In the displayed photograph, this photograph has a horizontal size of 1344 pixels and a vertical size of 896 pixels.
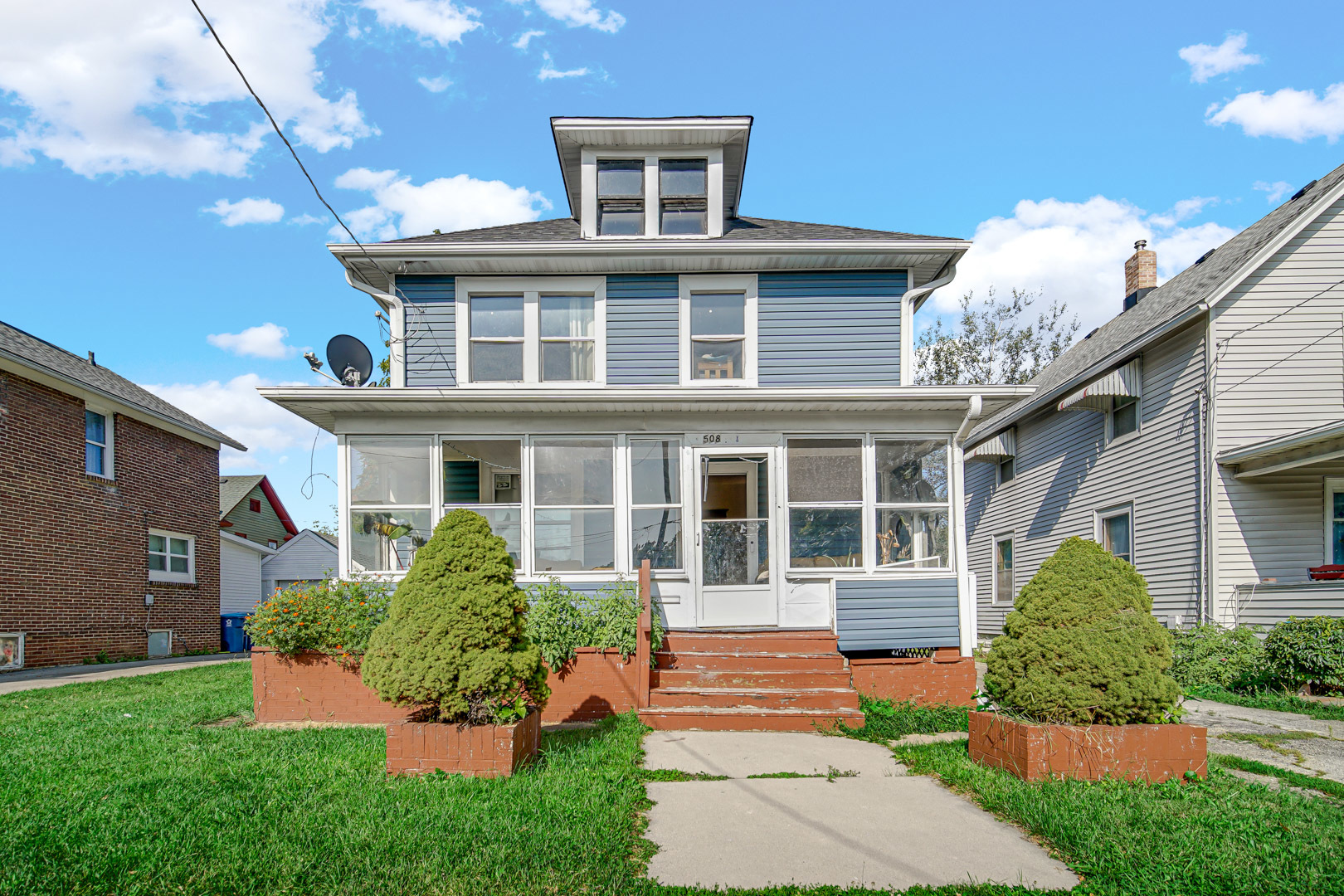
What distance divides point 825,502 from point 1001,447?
979 centimetres

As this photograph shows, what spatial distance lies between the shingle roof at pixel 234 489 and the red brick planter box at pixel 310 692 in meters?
21.9

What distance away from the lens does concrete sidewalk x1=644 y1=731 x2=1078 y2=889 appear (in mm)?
3703

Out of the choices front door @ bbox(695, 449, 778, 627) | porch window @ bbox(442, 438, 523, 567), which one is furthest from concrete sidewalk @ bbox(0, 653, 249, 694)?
front door @ bbox(695, 449, 778, 627)

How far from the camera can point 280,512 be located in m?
31.4

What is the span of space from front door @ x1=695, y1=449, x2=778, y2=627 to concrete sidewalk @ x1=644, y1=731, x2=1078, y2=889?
10.6 ft

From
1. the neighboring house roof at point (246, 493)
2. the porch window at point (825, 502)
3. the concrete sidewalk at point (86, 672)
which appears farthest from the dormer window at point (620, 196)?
the neighboring house roof at point (246, 493)

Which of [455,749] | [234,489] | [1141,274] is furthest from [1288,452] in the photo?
[234,489]

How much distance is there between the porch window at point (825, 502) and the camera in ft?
30.8

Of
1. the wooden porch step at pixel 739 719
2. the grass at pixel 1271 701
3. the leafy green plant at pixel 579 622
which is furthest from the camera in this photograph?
the grass at pixel 1271 701

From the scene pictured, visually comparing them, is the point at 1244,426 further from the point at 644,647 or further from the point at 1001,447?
the point at 644,647

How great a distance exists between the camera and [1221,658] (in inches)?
401

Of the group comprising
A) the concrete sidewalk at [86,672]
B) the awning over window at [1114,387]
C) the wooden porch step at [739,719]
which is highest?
the awning over window at [1114,387]

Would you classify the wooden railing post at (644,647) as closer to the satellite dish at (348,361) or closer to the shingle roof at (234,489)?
the satellite dish at (348,361)

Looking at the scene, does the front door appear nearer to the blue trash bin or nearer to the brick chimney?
the brick chimney
